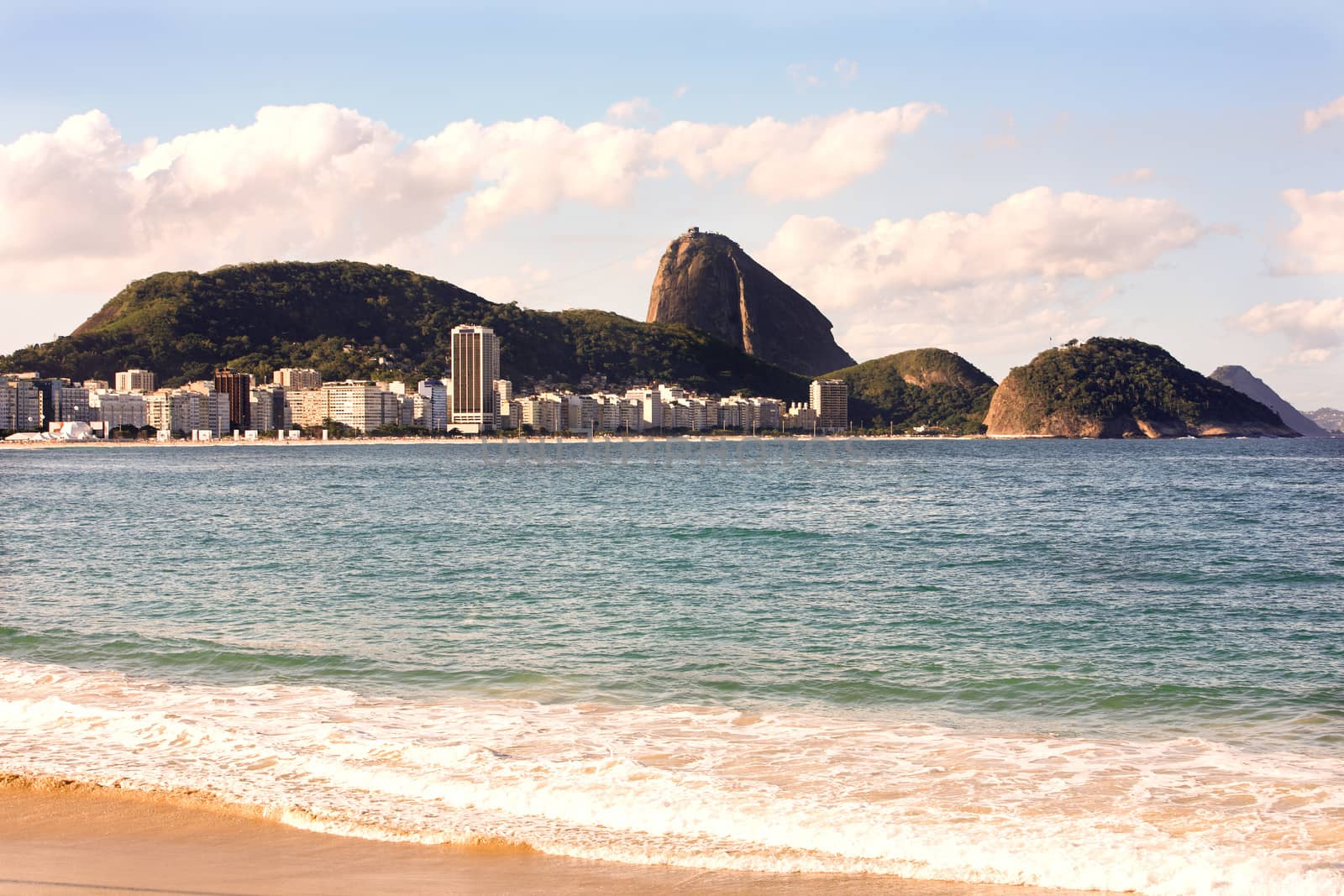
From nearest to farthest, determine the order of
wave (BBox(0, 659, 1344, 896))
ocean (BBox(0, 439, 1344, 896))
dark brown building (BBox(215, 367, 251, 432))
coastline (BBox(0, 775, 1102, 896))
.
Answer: coastline (BBox(0, 775, 1102, 896)) < wave (BBox(0, 659, 1344, 896)) < ocean (BBox(0, 439, 1344, 896)) < dark brown building (BBox(215, 367, 251, 432))

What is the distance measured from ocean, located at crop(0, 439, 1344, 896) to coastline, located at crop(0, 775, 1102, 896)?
19cm

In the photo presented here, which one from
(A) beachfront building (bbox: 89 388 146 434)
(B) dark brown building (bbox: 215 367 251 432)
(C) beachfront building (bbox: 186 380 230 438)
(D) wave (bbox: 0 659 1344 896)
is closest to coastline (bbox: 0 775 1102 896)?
(D) wave (bbox: 0 659 1344 896)

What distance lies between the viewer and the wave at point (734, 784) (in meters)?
6.84

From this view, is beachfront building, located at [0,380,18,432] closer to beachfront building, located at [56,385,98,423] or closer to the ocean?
beachfront building, located at [56,385,98,423]

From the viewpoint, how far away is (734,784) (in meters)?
8.15

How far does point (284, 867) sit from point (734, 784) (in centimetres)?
326

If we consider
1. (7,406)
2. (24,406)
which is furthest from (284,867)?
(24,406)

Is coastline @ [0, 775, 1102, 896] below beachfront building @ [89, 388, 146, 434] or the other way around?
below

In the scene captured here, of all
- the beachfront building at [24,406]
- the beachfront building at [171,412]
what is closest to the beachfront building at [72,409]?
the beachfront building at [24,406]

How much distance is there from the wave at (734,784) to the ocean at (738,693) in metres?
0.03

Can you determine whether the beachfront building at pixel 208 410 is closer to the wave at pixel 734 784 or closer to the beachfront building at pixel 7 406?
the beachfront building at pixel 7 406

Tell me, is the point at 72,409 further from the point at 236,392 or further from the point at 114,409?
the point at 236,392

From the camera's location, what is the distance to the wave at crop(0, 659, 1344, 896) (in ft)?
22.4

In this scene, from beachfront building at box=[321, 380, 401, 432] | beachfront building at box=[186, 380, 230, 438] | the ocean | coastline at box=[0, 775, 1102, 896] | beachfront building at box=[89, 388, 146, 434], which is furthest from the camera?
beachfront building at box=[321, 380, 401, 432]
